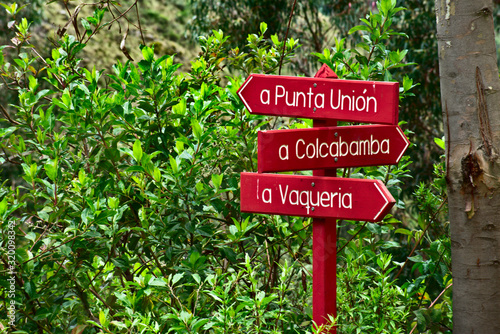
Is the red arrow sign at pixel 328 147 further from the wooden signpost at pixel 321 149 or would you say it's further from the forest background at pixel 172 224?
the forest background at pixel 172 224

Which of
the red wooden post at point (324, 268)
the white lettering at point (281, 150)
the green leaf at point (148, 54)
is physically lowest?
the red wooden post at point (324, 268)

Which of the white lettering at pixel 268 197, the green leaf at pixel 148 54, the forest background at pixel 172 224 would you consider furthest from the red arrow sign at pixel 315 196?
the green leaf at pixel 148 54

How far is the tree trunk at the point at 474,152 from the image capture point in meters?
2.05

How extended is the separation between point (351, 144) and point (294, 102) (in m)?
0.28

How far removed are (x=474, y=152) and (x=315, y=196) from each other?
63cm

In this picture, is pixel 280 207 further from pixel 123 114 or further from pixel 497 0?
pixel 497 0

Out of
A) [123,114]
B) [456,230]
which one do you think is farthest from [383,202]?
[123,114]

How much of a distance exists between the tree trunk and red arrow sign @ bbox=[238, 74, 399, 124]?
28 centimetres

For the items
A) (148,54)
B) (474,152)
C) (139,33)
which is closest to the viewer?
(474,152)

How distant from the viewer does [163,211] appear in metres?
2.46

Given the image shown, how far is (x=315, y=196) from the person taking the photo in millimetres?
2049

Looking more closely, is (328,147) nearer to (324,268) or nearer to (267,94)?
(267,94)

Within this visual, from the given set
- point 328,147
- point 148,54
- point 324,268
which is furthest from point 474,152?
point 148,54

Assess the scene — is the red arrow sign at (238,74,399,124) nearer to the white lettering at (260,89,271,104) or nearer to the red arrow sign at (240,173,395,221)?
the white lettering at (260,89,271,104)
